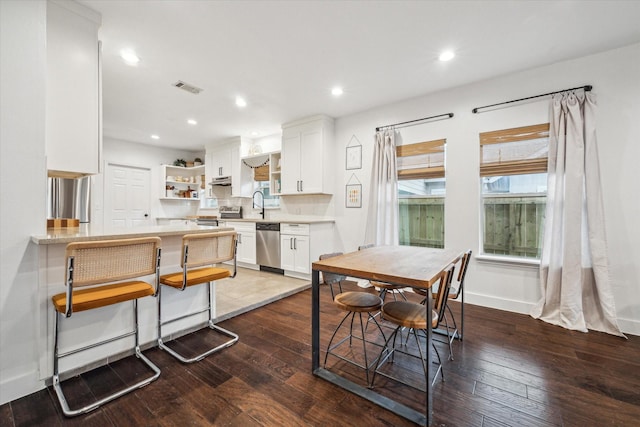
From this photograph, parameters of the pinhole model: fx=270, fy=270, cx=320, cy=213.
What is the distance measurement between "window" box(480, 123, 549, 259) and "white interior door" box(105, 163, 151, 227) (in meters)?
6.74

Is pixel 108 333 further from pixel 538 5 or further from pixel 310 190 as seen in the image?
pixel 538 5

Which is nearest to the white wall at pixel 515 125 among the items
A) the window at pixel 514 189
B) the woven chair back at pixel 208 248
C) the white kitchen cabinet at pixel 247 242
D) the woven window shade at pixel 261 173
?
the window at pixel 514 189

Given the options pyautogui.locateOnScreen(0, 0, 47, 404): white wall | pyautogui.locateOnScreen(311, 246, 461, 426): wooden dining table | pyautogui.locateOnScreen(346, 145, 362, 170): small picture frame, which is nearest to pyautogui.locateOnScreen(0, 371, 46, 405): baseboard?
pyautogui.locateOnScreen(0, 0, 47, 404): white wall

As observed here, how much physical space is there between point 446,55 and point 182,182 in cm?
626

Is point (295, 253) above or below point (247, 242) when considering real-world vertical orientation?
below

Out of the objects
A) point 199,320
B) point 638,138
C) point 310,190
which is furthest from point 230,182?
point 638,138

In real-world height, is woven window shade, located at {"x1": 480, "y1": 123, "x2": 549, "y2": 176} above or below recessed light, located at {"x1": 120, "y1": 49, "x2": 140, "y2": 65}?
below

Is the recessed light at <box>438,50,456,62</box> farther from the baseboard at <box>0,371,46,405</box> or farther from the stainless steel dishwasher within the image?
the baseboard at <box>0,371,46,405</box>

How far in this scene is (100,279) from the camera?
1.61m

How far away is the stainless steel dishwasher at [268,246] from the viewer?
4504 mm

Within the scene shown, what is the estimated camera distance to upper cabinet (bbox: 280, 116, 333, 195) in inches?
171

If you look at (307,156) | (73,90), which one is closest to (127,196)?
(307,156)

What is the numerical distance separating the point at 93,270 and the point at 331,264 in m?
1.43

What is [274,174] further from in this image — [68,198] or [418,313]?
[418,313]
